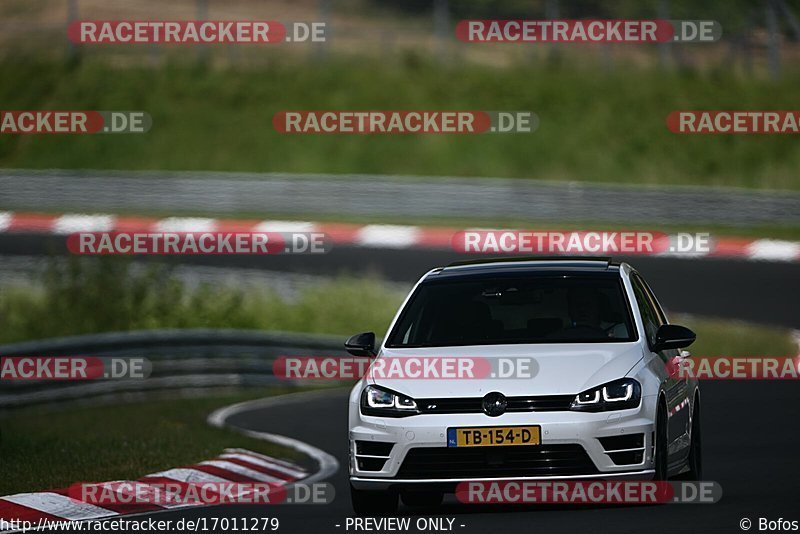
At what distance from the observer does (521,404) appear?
910 centimetres

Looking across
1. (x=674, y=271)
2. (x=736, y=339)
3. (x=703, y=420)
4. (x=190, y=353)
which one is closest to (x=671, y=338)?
(x=703, y=420)

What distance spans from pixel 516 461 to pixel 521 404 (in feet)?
0.97

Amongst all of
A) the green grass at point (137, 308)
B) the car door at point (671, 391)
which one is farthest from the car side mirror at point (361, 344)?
the green grass at point (137, 308)

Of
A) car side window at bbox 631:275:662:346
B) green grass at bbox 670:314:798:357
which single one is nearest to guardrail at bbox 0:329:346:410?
green grass at bbox 670:314:798:357

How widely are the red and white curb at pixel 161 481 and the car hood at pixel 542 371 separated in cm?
198

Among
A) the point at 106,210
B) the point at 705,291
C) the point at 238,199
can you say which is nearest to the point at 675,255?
the point at 705,291

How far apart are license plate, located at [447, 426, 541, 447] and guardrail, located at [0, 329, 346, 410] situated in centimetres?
832

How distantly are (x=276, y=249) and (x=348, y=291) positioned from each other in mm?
3314

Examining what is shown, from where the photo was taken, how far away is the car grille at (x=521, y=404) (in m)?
9.10

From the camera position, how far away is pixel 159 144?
125ft

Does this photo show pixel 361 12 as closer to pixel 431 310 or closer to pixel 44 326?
pixel 44 326

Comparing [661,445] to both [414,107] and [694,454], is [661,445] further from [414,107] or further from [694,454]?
[414,107]

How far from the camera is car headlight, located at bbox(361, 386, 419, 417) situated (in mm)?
9266

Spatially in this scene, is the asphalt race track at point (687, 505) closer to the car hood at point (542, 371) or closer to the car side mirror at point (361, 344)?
the car hood at point (542, 371)
